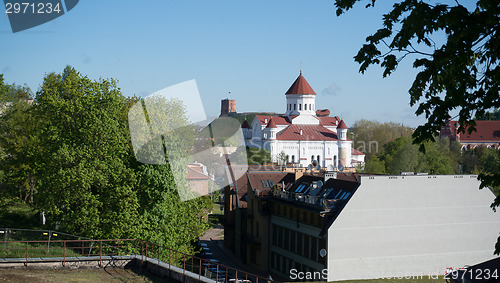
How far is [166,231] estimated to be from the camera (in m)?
29.1

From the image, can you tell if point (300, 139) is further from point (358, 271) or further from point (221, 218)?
point (358, 271)

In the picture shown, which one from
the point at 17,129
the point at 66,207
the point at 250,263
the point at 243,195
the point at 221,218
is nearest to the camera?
the point at 66,207

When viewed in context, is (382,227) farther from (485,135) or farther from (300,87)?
(485,135)

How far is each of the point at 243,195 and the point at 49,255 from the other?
27714mm

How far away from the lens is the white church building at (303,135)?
128 m

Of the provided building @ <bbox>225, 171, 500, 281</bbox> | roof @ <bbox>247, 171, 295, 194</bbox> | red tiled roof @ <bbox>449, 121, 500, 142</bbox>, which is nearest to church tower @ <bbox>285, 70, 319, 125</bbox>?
red tiled roof @ <bbox>449, 121, 500, 142</bbox>

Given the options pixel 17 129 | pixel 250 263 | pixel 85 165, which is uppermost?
pixel 17 129

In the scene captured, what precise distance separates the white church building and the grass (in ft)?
340

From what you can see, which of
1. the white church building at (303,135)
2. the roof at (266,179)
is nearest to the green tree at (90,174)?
the roof at (266,179)

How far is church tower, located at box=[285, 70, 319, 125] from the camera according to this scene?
135 metres

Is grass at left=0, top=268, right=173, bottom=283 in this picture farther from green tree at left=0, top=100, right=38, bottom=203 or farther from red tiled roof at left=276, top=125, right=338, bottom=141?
red tiled roof at left=276, top=125, right=338, bottom=141

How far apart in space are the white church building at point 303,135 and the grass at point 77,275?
340 ft

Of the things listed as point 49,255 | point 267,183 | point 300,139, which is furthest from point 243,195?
point 300,139

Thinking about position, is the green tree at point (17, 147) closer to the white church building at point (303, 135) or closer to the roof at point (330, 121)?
the white church building at point (303, 135)
